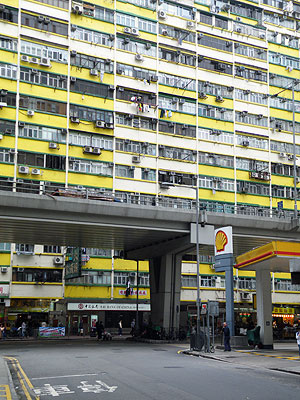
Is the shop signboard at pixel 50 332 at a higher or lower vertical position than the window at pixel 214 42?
lower

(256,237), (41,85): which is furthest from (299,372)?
(41,85)

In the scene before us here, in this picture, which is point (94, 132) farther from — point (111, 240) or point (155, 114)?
point (111, 240)

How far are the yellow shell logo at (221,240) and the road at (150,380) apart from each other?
9474 millimetres

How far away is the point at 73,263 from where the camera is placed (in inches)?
1843

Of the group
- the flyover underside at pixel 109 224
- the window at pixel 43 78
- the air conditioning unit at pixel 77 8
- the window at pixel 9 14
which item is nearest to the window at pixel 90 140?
the window at pixel 43 78

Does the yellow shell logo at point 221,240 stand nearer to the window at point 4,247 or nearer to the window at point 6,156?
the window at point 4,247

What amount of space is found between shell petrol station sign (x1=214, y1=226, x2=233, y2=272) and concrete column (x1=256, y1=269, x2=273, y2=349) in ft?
7.77

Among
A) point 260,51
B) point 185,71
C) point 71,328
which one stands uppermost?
point 260,51

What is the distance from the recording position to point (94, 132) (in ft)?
178

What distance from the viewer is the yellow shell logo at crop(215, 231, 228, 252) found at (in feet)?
103

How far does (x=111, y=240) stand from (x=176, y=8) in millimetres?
32689

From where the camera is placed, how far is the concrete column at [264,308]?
3133cm

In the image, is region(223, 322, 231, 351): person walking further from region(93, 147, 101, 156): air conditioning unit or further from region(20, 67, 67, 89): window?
region(20, 67, 67, 89): window

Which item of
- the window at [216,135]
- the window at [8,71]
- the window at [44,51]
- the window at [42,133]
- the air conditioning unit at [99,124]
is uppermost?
the window at [44,51]
